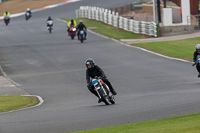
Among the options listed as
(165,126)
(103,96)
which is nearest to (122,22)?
(103,96)

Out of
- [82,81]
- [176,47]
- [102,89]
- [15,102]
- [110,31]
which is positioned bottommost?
Result: [110,31]

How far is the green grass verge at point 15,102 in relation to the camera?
2002 centimetres

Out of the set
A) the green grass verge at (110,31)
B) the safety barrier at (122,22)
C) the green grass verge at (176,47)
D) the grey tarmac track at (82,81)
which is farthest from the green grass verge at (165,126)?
the green grass verge at (110,31)

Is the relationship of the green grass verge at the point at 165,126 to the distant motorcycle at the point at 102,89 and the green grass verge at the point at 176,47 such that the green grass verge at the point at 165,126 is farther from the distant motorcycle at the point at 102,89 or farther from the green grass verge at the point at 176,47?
the green grass verge at the point at 176,47

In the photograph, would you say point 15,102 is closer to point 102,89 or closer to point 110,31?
point 102,89

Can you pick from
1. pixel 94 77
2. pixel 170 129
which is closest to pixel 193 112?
Answer: pixel 170 129

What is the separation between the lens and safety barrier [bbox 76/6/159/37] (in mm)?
47312

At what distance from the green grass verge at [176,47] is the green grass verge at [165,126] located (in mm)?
19775

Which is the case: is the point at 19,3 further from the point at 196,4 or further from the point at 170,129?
the point at 170,129

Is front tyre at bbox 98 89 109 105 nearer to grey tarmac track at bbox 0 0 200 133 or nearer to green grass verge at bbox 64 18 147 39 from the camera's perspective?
grey tarmac track at bbox 0 0 200 133

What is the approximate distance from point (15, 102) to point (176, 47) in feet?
64.3

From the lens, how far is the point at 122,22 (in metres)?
52.9

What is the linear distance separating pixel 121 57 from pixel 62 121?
21.2 meters

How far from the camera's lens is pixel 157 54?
36375 millimetres
